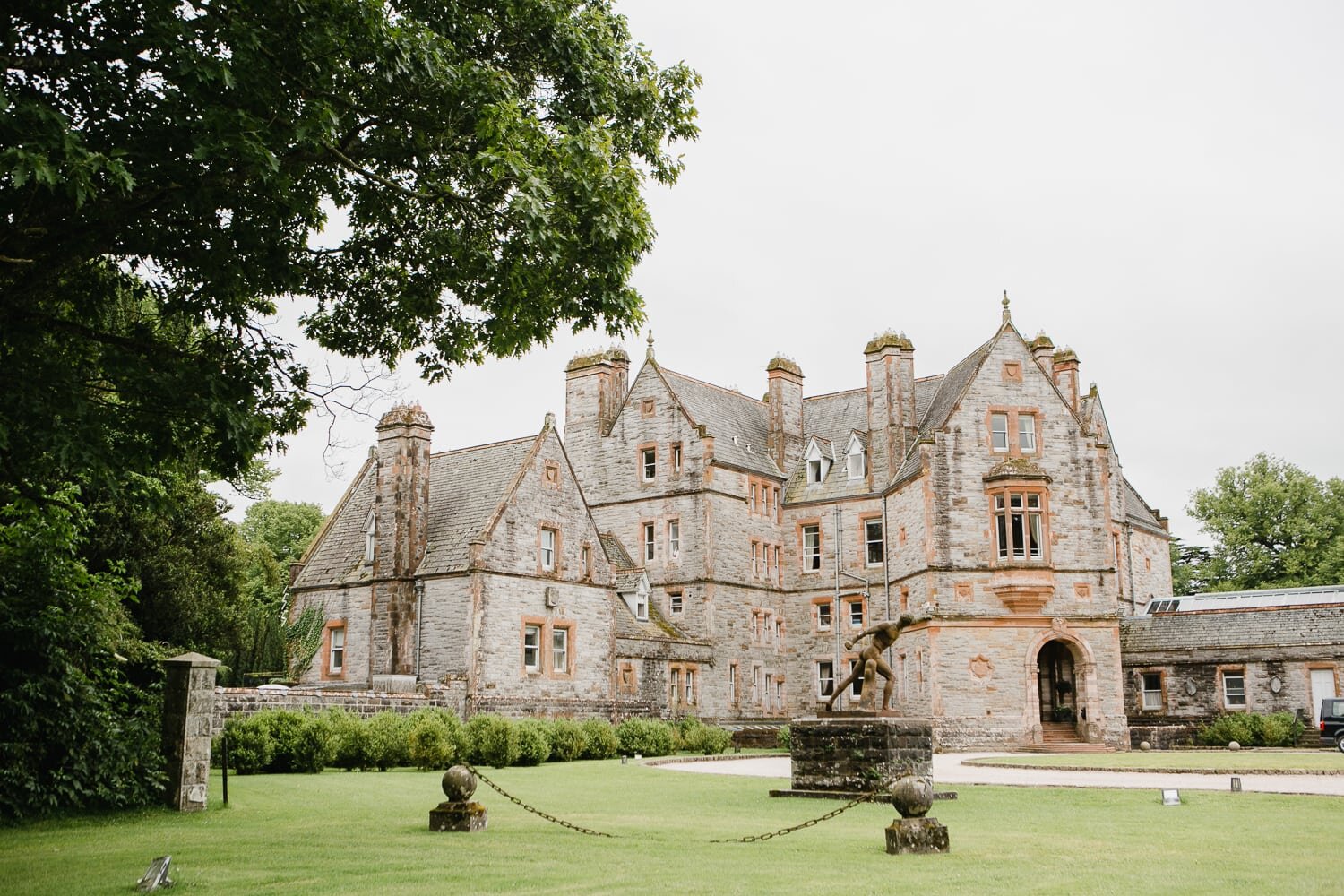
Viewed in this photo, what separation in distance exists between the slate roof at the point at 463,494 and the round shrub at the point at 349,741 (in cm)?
1016

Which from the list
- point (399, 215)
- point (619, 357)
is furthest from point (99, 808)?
point (619, 357)

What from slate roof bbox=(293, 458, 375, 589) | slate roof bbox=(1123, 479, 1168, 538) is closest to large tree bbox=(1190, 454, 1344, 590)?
slate roof bbox=(1123, 479, 1168, 538)

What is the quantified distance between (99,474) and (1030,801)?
14668 mm

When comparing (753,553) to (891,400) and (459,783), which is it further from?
(459,783)

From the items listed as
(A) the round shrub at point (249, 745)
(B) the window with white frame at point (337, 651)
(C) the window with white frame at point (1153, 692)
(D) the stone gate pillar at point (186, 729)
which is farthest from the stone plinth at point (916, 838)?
(C) the window with white frame at point (1153, 692)

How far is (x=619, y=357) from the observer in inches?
2052

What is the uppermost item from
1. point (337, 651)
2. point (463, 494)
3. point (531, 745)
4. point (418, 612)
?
point (463, 494)

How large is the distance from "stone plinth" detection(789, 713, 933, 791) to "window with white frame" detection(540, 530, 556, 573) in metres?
20.0

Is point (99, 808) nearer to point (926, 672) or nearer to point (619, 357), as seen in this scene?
point (926, 672)

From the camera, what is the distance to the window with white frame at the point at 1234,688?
146ft

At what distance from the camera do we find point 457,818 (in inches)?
582

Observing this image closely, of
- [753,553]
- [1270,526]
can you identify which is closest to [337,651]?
[753,553]

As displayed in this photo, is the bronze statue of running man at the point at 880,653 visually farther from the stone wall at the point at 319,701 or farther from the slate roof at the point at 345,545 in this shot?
the slate roof at the point at 345,545

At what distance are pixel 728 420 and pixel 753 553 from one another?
19.6 feet
